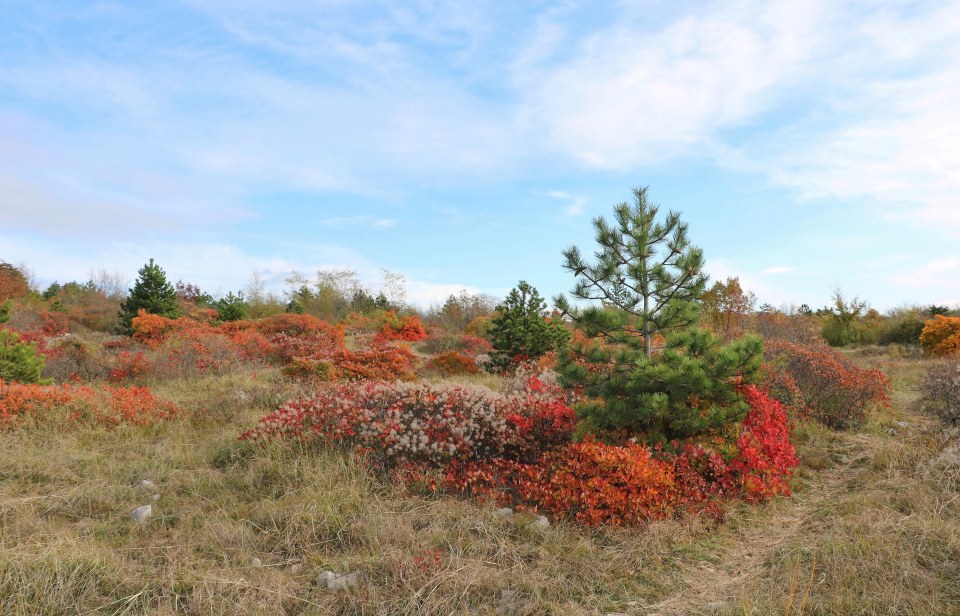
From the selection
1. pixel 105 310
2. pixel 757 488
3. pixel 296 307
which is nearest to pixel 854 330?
pixel 757 488

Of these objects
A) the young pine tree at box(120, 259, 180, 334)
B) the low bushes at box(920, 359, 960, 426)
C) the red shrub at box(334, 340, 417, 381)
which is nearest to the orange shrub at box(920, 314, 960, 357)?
the low bushes at box(920, 359, 960, 426)

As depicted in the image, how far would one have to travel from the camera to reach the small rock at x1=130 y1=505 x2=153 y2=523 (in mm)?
4438

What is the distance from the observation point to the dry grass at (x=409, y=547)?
132 inches

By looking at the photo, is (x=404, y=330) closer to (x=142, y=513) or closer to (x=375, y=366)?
(x=375, y=366)

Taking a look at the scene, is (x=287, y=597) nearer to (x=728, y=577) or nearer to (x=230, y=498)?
(x=230, y=498)

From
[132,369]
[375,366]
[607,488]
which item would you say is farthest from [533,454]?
[132,369]

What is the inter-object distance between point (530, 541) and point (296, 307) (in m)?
27.0

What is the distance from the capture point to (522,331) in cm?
1355

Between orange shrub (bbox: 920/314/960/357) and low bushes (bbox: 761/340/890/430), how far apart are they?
9835mm

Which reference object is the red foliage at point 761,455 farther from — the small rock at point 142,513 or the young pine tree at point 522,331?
the young pine tree at point 522,331

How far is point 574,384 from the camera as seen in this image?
5.54 metres

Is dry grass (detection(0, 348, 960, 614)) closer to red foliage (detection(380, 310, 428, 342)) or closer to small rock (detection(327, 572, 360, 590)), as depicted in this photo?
small rock (detection(327, 572, 360, 590))

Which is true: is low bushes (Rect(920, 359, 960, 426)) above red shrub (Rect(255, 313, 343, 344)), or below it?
below

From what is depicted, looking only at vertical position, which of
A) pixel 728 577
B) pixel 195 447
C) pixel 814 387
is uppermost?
pixel 814 387
